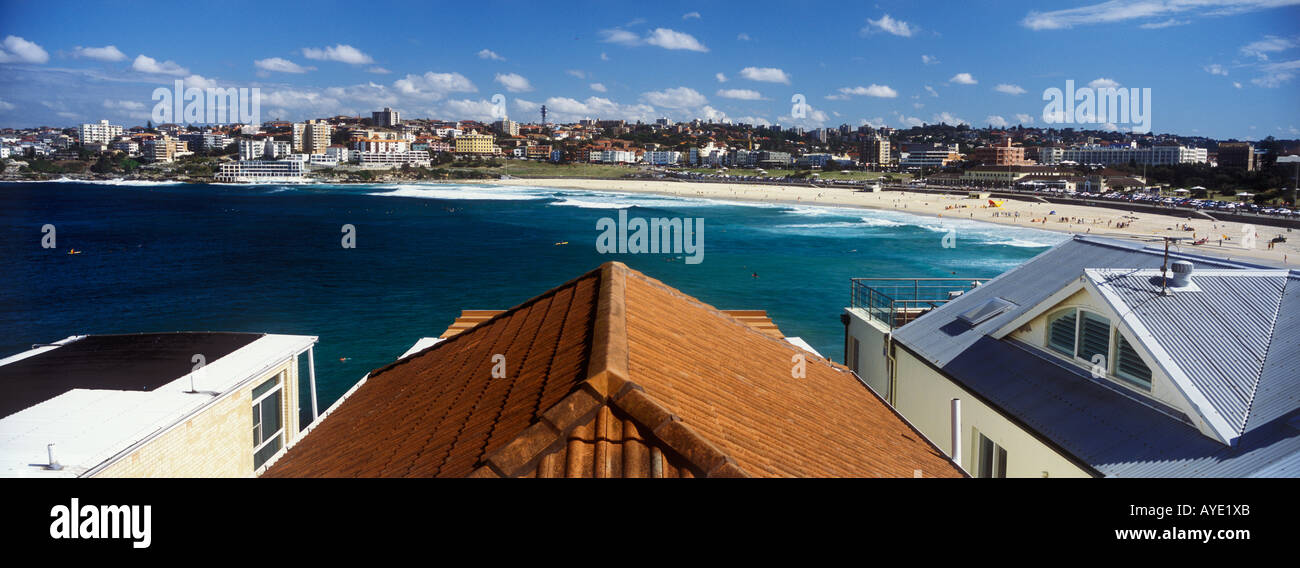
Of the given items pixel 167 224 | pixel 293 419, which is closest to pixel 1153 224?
pixel 293 419

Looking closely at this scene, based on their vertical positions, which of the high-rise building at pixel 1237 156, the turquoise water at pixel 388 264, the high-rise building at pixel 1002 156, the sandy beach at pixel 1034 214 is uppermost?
the high-rise building at pixel 1002 156

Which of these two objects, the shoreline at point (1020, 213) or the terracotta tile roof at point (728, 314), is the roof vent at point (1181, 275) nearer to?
the terracotta tile roof at point (728, 314)

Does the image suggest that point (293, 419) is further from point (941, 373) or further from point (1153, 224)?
point (1153, 224)

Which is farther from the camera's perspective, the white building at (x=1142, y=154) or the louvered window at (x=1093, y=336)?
the white building at (x=1142, y=154)

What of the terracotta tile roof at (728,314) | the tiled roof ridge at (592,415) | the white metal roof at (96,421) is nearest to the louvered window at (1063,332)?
the terracotta tile roof at (728,314)

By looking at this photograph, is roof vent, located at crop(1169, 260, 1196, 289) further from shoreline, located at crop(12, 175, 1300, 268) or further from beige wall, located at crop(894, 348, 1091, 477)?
shoreline, located at crop(12, 175, 1300, 268)
